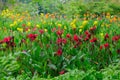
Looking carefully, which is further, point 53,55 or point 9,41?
point 9,41

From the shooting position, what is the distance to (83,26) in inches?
301

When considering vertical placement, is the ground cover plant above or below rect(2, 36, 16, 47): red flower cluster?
below

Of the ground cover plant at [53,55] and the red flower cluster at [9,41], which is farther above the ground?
the red flower cluster at [9,41]

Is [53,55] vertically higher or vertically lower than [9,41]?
lower

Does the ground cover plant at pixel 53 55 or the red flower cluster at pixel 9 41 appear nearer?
the ground cover plant at pixel 53 55

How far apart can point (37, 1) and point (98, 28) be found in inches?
330

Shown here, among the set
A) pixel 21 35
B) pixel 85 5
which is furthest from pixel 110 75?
pixel 85 5

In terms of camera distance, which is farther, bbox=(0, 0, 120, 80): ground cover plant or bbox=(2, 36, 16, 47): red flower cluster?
bbox=(2, 36, 16, 47): red flower cluster

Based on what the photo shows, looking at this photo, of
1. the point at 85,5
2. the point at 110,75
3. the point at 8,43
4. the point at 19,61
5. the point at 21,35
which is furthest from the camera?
the point at 85,5

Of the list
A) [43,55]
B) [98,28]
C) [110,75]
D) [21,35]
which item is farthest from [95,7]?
[110,75]

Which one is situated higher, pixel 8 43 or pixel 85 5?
pixel 8 43

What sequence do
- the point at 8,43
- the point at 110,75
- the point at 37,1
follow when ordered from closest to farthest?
the point at 110,75 < the point at 8,43 < the point at 37,1

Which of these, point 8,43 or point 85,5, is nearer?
point 8,43

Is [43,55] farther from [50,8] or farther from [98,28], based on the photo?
[50,8]
